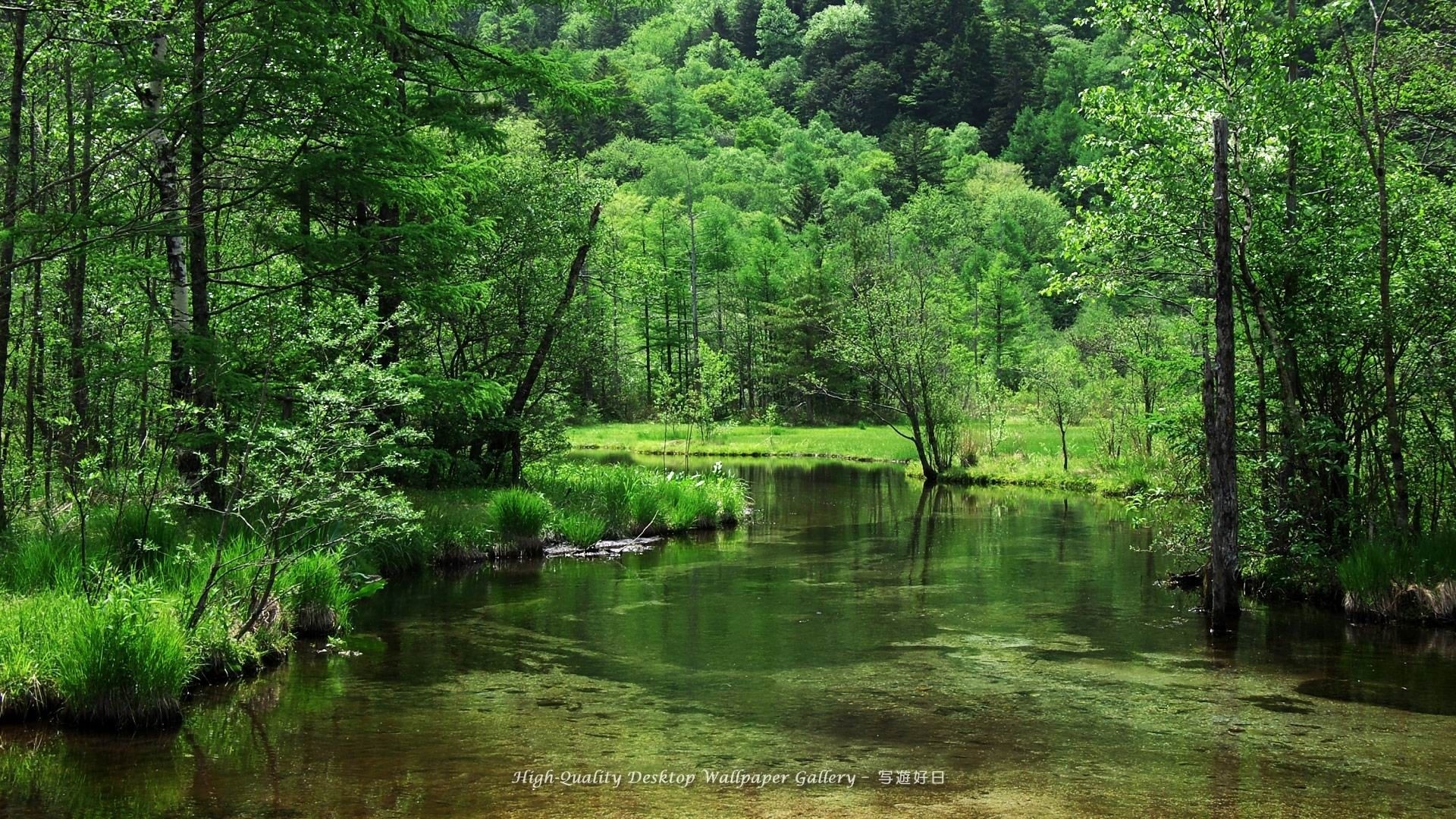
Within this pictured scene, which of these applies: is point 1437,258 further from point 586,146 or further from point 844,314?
point 586,146

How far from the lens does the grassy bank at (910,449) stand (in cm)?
3303

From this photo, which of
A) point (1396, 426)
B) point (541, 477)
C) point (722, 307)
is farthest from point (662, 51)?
point (1396, 426)

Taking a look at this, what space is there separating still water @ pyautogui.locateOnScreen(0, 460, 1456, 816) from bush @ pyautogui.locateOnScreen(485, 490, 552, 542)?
247 centimetres

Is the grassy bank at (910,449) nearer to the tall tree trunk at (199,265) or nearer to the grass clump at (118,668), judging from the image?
the tall tree trunk at (199,265)

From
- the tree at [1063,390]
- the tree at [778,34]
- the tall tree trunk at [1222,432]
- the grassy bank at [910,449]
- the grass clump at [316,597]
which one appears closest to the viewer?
the grass clump at [316,597]

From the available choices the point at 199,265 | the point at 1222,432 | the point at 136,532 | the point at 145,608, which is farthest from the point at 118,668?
the point at 1222,432

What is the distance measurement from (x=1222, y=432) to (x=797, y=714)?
7238 millimetres

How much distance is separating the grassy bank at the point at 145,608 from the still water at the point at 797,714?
325 mm

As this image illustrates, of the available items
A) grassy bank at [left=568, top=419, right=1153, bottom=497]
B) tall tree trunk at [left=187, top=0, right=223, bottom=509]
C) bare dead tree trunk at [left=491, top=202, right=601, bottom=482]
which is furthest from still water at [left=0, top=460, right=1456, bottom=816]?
grassy bank at [left=568, top=419, right=1153, bottom=497]

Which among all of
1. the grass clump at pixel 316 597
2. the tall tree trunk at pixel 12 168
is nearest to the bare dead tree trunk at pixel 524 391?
the grass clump at pixel 316 597

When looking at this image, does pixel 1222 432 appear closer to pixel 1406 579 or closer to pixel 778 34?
pixel 1406 579

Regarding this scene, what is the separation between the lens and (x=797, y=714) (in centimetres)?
961

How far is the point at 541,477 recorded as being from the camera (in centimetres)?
2330

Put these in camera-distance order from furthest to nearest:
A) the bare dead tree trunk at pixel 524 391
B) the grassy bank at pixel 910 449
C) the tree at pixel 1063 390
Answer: the tree at pixel 1063 390, the grassy bank at pixel 910 449, the bare dead tree trunk at pixel 524 391
